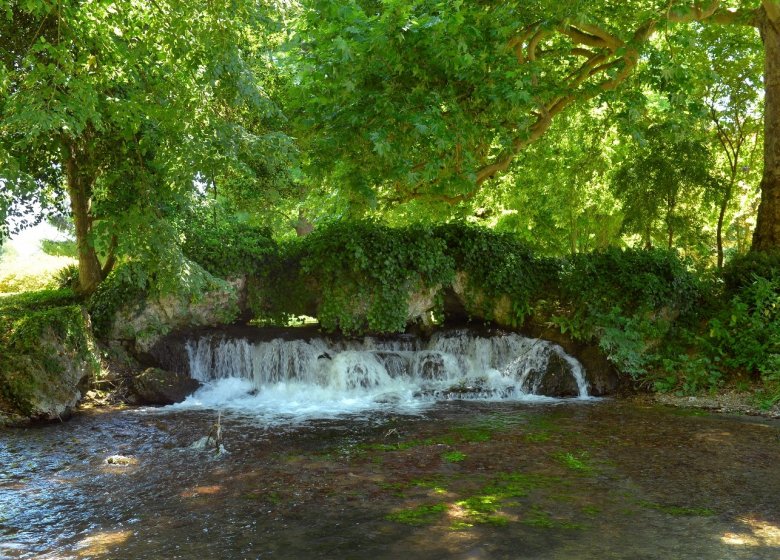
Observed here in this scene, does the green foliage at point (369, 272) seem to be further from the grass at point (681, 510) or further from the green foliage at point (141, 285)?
the grass at point (681, 510)

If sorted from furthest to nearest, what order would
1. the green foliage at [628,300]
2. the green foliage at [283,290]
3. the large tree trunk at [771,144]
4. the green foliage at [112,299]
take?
the green foliage at [283,290], the large tree trunk at [771,144], the green foliage at [628,300], the green foliage at [112,299]

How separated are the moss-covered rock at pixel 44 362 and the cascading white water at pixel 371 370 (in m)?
2.06

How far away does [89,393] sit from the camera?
1123 cm

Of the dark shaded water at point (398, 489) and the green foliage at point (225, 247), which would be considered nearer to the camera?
the dark shaded water at point (398, 489)

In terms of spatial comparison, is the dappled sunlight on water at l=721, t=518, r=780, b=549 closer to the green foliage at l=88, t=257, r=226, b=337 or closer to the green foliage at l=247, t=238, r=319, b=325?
the green foliage at l=88, t=257, r=226, b=337

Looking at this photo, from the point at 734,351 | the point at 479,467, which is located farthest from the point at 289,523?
the point at 734,351

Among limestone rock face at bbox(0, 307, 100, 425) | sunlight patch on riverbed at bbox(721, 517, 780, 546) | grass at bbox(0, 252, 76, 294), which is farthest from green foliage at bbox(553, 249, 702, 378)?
grass at bbox(0, 252, 76, 294)

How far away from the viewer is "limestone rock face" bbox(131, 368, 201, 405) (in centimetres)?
1124

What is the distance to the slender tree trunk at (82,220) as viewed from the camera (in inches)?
495

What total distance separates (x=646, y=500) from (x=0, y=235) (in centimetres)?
1015

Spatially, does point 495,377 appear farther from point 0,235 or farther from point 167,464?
point 0,235

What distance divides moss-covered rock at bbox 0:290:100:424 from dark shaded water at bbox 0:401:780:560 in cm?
59

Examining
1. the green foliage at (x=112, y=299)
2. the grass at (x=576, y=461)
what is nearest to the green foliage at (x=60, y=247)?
the green foliage at (x=112, y=299)

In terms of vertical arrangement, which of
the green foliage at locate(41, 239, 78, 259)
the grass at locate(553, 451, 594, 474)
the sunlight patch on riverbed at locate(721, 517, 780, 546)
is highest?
the green foliage at locate(41, 239, 78, 259)
